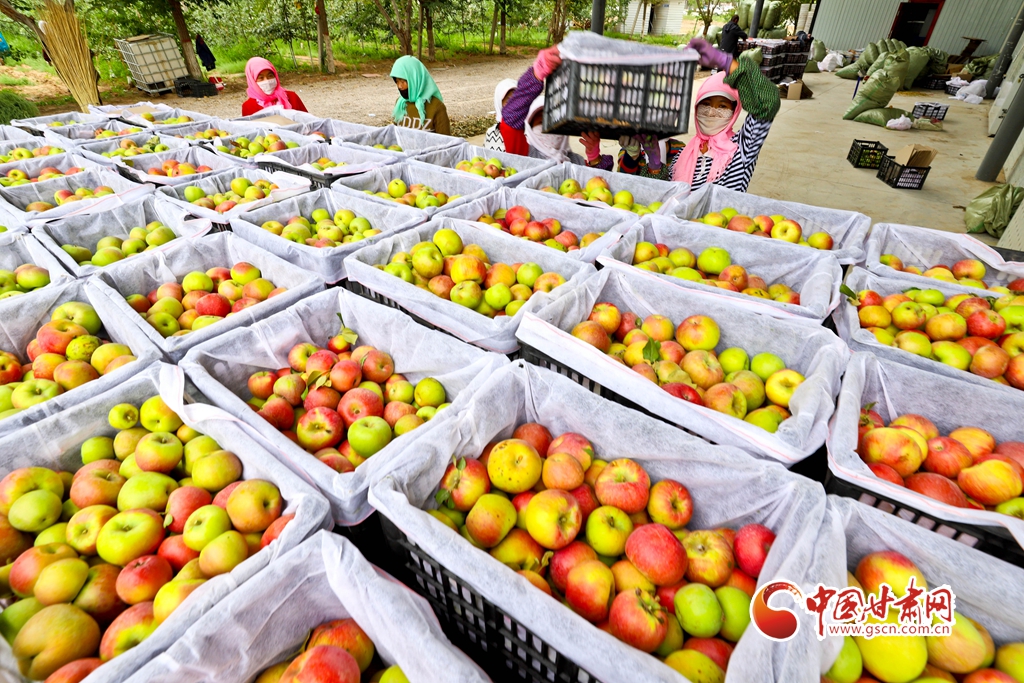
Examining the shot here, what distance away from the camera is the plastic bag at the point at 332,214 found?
251cm

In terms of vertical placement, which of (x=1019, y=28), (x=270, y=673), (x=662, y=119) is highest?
(x=1019, y=28)

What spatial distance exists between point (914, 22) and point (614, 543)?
28.6 m

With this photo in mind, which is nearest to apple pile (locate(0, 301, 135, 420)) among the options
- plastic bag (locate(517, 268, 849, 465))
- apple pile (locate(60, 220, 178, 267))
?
apple pile (locate(60, 220, 178, 267))

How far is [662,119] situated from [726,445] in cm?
211

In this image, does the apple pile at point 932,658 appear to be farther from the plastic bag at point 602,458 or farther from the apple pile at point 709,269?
the apple pile at point 709,269

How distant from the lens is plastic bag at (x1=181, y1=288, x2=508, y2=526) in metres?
1.42

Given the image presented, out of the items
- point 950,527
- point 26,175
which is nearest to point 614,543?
point 950,527

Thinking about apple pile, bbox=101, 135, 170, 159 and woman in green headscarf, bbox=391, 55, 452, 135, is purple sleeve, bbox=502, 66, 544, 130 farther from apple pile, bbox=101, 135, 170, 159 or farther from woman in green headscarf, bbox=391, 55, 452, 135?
apple pile, bbox=101, 135, 170, 159

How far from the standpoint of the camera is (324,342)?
2.26 m

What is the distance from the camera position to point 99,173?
3.74 metres

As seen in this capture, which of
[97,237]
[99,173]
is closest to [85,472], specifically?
[97,237]

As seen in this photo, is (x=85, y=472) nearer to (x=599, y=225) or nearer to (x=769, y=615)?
(x=769, y=615)

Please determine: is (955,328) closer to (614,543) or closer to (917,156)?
(614,543)

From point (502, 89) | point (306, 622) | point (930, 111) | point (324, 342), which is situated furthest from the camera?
point (930, 111)
